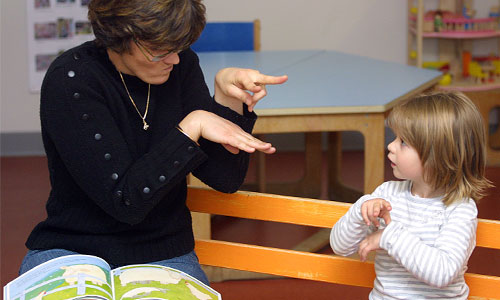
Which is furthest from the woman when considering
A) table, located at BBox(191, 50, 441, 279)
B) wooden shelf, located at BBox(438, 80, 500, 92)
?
wooden shelf, located at BBox(438, 80, 500, 92)

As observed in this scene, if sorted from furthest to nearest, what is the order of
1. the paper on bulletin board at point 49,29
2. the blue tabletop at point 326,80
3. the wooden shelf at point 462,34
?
1. the paper on bulletin board at point 49,29
2. the wooden shelf at point 462,34
3. the blue tabletop at point 326,80

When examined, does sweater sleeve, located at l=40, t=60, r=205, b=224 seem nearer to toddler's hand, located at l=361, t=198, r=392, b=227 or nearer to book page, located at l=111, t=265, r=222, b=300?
book page, located at l=111, t=265, r=222, b=300

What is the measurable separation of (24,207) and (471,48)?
118 inches

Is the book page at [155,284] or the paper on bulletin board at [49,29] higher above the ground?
the paper on bulletin board at [49,29]

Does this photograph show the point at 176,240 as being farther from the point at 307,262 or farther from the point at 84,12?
the point at 84,12

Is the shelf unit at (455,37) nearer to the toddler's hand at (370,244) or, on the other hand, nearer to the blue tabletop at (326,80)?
the blue tabletop at (326,80)

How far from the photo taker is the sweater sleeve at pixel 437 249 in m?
1.31

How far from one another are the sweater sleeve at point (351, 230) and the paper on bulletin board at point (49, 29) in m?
3.43

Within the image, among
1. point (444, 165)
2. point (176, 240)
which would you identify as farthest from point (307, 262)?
point (444, 165)

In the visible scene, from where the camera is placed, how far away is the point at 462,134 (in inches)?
54.6

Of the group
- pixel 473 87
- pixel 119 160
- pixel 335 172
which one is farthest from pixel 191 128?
pixel 473 87

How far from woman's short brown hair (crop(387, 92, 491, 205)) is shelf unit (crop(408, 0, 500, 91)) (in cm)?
286

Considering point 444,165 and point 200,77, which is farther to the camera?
point 200,77

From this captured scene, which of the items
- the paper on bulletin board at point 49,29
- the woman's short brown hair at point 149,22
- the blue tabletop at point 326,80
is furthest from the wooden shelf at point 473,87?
the woman's short brown hair at point 149,22
